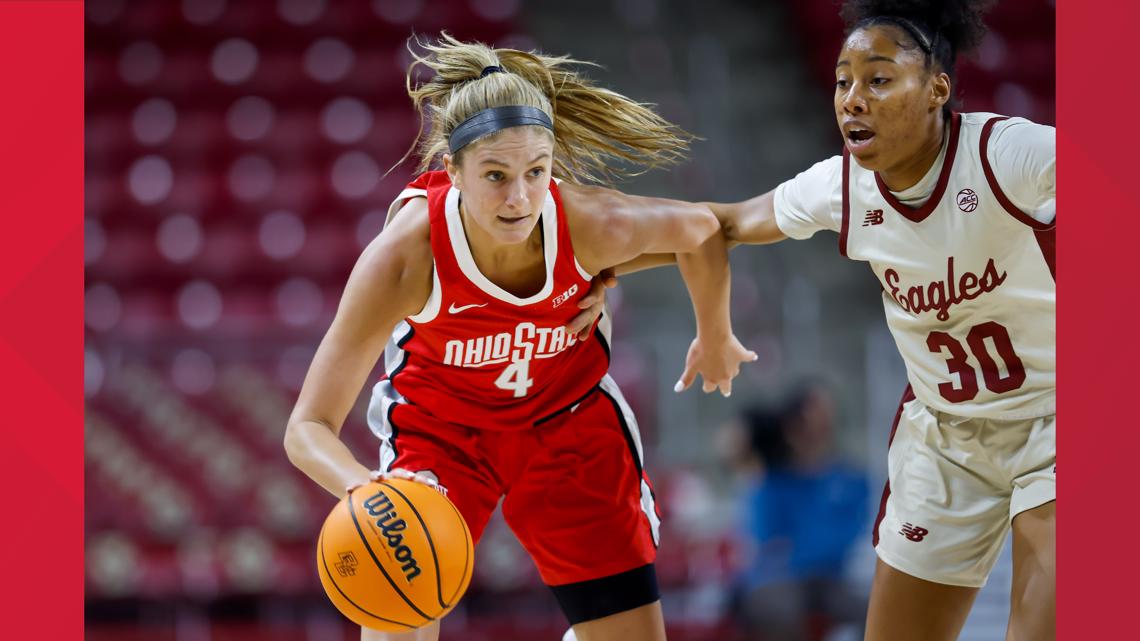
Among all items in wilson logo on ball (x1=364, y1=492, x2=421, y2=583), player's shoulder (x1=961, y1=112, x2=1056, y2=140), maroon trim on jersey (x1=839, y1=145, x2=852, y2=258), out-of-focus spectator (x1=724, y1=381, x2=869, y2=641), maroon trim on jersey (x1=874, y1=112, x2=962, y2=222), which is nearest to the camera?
wilson logo on ball (x1=364, y1=492, x2=421, y2=583)

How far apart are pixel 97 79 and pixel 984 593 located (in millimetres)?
6508

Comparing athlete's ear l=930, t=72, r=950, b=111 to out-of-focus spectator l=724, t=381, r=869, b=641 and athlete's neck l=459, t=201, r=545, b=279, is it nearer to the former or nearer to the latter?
athlete's neck l=459, t=201, r=545, b=279

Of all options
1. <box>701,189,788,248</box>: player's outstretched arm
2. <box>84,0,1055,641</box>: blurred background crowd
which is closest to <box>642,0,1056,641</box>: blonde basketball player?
<box>701,189,788,248</box>: player's outstretched arm

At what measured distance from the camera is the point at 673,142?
10.6 feet

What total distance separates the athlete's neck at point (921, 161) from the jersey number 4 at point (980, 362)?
0.35 metres

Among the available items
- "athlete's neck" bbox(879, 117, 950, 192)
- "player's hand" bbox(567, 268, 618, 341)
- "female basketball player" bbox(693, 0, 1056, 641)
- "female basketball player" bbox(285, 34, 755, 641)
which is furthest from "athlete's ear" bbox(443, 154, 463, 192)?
"athlete's neck" bbox(879, 117, 950, 192)

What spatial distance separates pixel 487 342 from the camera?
2992 millimetres

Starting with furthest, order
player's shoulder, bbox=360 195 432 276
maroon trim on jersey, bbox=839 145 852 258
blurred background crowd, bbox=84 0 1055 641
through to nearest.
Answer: blurred background crowd, bbox=84 0 1055 641
maroon trim on jersey, bbox=839 145 852 258
player's shoulder, bbox=360 195 432 276

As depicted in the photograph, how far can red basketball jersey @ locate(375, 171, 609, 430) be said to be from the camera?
2.91 metres

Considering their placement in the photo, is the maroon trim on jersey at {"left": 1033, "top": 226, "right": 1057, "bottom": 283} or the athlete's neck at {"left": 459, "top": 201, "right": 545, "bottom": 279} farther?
the athlete's neck at {"left": 459, "top": 201, "right": 545, "bottom": 279}

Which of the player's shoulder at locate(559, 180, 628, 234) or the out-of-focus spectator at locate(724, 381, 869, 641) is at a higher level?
the player's shoulder at locate(559, 180, 628, 234)

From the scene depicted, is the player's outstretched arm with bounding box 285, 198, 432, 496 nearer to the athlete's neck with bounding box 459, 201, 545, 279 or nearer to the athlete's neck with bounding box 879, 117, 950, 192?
the athlete's neck with bounding box 459, 201, 545, 279

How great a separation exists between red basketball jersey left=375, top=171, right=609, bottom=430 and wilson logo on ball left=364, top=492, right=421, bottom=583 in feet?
1.87

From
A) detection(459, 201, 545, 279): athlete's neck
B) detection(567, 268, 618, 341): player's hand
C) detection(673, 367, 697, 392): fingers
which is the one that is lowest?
detection(673, 367, 697, 392): fingers
